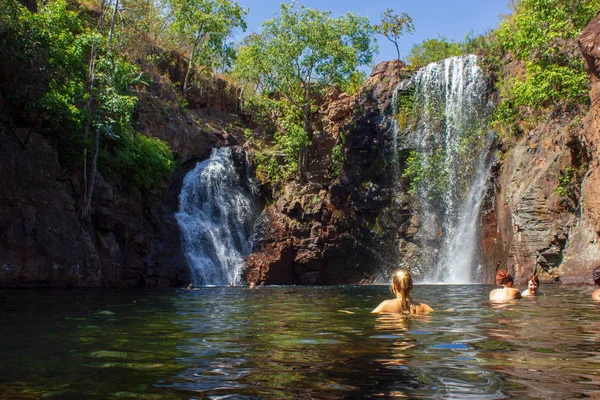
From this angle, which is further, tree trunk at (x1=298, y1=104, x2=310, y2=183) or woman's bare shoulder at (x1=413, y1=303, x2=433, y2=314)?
tree trunk at (x1=298, y1=104, x2=310, y2=183)

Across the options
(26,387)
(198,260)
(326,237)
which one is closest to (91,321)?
(26,387)

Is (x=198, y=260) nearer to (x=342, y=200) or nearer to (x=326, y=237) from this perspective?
(x=326, y=237)

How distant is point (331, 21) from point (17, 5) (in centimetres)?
1970

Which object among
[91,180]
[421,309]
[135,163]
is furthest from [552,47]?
[91,180]

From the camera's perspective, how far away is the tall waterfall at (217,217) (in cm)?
2869

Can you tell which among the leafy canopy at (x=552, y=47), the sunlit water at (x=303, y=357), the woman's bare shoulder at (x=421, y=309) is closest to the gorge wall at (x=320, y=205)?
the leafy canopy at (x=552, y=47)

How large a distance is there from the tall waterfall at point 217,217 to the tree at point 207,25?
30.7 ft

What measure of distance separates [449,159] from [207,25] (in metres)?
20.2

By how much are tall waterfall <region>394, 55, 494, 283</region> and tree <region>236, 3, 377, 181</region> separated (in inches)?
192

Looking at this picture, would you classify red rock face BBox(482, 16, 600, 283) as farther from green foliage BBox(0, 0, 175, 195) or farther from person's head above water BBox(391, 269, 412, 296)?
green foliage BBox(0, 0, 175, 195)

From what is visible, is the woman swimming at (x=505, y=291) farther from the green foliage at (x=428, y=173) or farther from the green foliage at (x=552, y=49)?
the green foliage at (x=428, y=173)

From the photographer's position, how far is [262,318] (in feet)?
30.1

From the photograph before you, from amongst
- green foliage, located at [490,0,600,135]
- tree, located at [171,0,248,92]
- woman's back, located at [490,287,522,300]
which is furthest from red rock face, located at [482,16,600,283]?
tree, located at [171,0,248,92]

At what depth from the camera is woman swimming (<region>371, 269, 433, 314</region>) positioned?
805 cm
